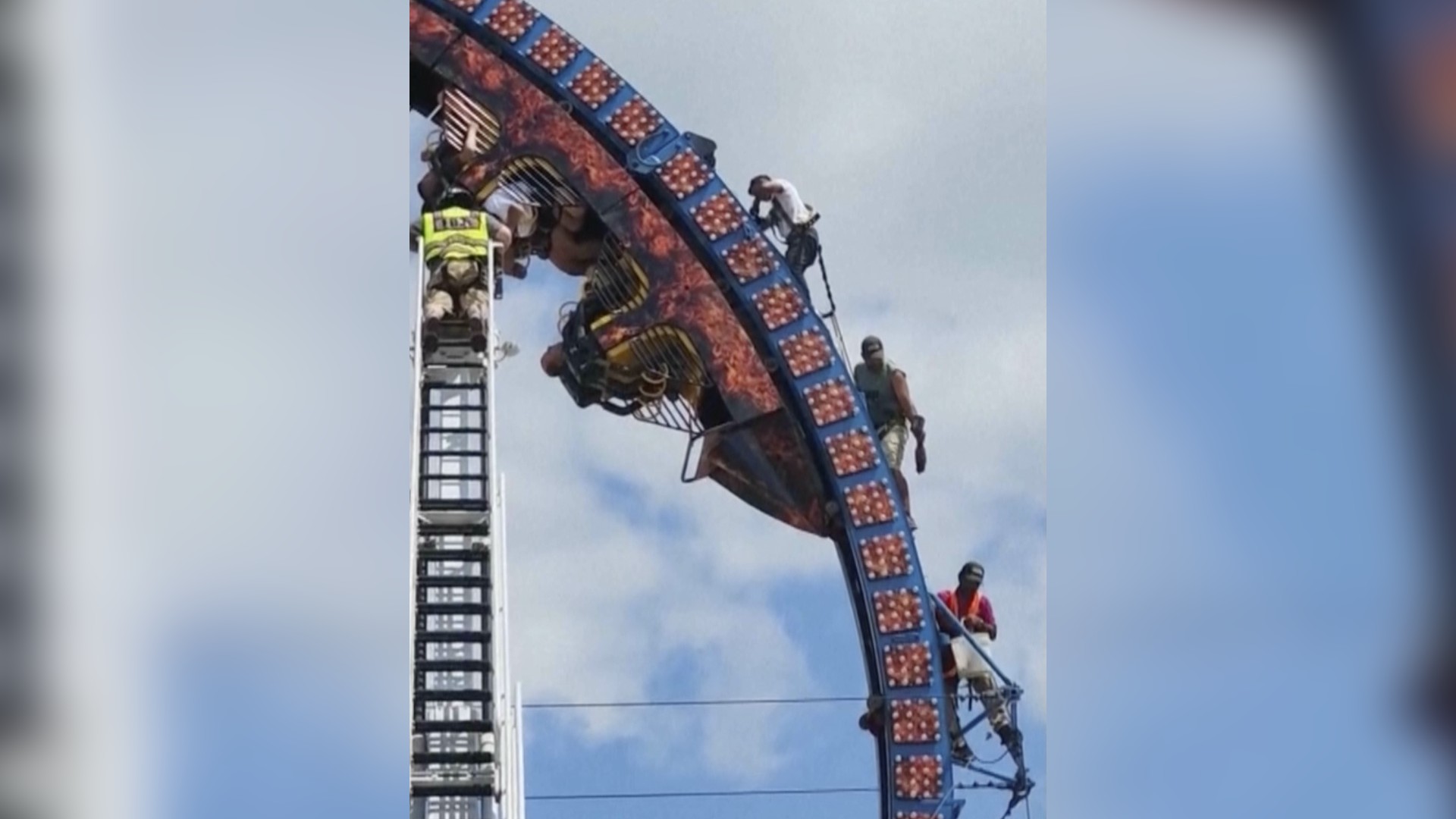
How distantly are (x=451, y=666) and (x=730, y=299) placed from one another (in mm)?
2247

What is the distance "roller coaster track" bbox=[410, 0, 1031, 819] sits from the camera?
31.7 ft

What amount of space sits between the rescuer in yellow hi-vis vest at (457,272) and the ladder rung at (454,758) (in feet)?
6.77

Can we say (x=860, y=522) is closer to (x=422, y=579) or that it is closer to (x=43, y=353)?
(x=422, y=579)

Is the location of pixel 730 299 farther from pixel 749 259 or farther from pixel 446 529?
pixel 446 529

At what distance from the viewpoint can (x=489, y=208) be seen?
10.2m

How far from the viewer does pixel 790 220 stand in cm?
1011

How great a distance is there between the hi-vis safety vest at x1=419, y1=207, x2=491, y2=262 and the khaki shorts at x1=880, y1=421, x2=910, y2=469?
1.83 meters

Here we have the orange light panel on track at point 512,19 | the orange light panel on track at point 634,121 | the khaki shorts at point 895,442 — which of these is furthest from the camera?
Answer: the orange light panel on track at point 512,19

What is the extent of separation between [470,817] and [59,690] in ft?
24.3

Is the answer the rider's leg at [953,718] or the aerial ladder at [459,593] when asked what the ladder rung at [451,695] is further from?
the rider's leg at [953,718]

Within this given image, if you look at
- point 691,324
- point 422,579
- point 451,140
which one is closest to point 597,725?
point 422,579

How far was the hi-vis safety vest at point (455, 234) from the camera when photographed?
395 inches

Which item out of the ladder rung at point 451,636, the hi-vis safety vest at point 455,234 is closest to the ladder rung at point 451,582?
the ladder rung at point 451,636

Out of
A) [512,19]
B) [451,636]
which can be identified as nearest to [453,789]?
[451,636]
